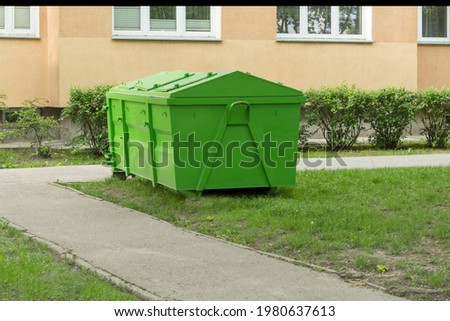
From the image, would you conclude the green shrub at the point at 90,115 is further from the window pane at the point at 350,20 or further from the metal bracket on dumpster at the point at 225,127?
the window pane at the point at 350,20

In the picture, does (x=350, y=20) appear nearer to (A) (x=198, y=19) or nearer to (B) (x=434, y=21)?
(B) (x=434, y=21)

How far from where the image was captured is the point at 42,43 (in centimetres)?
1817

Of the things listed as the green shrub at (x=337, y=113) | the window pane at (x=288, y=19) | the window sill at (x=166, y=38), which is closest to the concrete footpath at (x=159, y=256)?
the green shrub at (x=337, y=113)

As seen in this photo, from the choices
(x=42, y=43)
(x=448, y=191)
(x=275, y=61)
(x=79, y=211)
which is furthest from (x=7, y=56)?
(x=448, y=191)

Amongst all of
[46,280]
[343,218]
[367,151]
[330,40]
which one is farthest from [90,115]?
[46,280]

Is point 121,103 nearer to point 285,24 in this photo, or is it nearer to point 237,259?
point 237,259

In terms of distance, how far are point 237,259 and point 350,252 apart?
93 centimetres

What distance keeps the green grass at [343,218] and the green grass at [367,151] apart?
3265mm

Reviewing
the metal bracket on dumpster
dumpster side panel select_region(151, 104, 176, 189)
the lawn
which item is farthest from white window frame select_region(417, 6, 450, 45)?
dumpster side panel select_region(151, 104, 176, 189)

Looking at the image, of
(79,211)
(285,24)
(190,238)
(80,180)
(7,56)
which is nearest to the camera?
(190,238)

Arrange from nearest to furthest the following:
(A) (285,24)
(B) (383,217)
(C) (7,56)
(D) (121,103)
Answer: (B) (383,217), (D) (121,103), (C) (7,56), (A) (285,24)

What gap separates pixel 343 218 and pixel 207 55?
925cm

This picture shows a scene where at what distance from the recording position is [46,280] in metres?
7.07

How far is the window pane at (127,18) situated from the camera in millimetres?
17844
